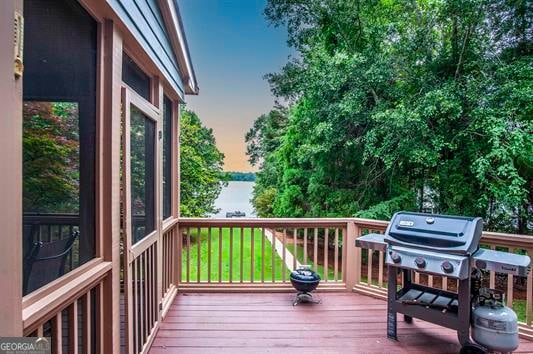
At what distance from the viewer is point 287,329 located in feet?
9.55

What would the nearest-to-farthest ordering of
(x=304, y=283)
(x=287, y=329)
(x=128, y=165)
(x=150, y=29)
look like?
1. (x=128, y=165)
2. (x=150, y=29)
3. (x=287, y=329)
4. (x=304, y=283)

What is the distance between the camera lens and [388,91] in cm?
577

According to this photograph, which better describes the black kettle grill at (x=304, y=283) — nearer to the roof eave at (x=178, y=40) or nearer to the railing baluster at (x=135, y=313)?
the railing baluster at (x=135, y=313)

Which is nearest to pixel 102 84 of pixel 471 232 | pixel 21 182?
pixel 21 182

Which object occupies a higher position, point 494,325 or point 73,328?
point 73,328

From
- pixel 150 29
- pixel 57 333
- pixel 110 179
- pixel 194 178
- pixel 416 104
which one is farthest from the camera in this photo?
pixel 194 178

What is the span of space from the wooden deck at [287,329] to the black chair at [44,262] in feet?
5.02

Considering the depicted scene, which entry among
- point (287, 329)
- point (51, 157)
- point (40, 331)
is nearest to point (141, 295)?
point (40, 331)

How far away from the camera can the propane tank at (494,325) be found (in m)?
2.23

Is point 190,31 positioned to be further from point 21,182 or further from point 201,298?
point 21,182

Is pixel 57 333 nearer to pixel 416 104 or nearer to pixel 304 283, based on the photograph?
pixel 304 283

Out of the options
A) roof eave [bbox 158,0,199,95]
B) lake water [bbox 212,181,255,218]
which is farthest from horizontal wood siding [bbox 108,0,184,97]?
lake water [bbox 212,181,255,218]

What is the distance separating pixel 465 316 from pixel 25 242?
2.93m

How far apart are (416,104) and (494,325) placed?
380 cm
